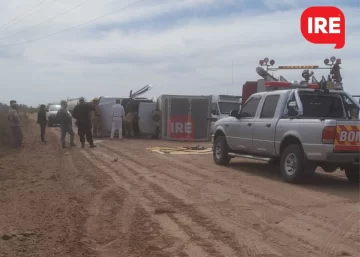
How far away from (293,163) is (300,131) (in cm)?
72

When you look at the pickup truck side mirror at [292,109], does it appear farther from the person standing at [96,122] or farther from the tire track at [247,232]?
the person standing at [96,122]

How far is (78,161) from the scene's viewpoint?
1298cm

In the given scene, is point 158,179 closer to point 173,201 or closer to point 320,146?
point 173,201

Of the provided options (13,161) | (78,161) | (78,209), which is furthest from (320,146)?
(13,161)

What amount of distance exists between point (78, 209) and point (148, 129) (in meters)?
14.7

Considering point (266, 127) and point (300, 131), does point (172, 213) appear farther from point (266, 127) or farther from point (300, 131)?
point (266, 127)

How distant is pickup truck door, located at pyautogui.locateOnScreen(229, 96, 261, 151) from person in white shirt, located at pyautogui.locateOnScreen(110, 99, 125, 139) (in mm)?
9255

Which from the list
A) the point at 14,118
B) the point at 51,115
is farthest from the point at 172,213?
the point at 51,115

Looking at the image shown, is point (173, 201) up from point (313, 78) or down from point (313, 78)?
down

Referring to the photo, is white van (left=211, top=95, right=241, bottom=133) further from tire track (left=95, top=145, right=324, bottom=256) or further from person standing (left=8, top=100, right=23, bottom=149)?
tire track (left=95, top=145, right=324, bottom=256)

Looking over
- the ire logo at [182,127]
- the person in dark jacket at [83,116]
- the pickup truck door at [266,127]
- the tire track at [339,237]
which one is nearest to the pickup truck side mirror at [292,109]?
the pickup truck door at [266,127]

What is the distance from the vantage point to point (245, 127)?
11.3m

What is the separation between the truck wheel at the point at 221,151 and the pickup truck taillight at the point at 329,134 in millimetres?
3943

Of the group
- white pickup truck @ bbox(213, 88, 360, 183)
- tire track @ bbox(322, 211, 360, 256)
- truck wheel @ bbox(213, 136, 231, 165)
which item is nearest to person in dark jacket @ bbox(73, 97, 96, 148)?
truck wheel @ bbox(213, 136, 231, 165)
